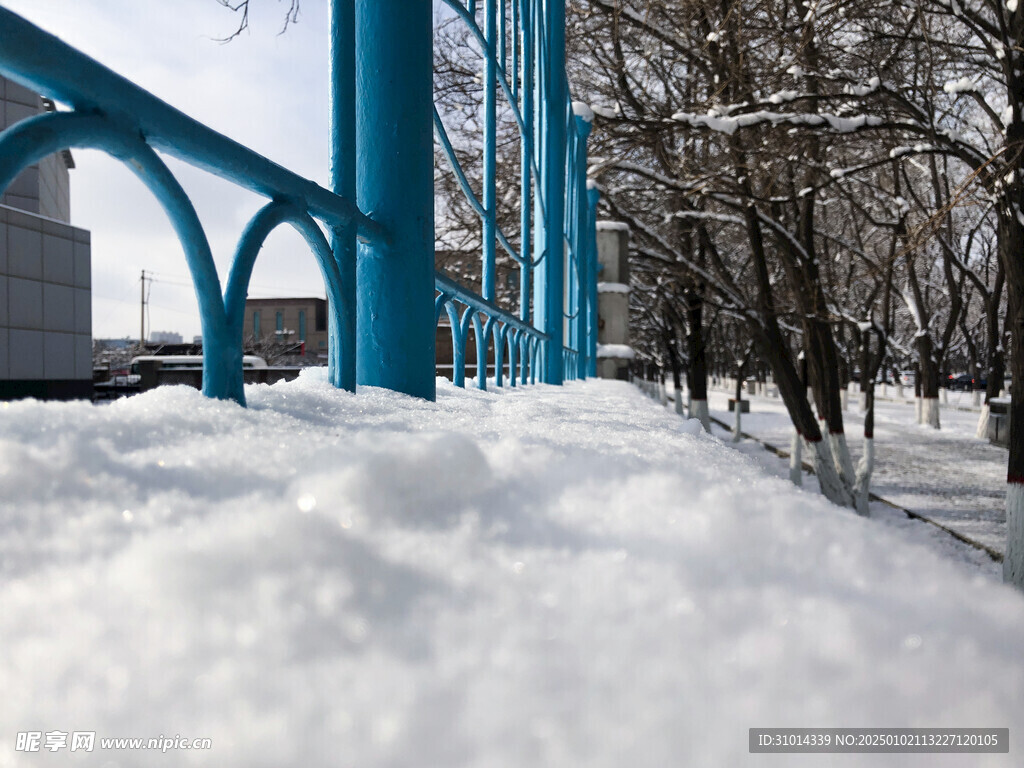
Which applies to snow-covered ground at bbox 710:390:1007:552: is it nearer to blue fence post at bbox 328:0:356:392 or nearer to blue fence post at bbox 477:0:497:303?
blue fence post at bbox 477:0:497:303

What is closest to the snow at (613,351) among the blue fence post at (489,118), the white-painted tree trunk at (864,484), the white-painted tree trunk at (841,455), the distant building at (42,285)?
the white-painted tree trunk at (864,484)

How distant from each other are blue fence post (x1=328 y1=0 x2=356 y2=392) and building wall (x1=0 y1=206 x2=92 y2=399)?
0.35 metres

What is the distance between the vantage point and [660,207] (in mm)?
14703

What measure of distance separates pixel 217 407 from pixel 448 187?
7.73 meters

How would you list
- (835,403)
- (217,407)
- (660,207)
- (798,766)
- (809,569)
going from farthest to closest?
(660,207)
(835,403)
(217,407)
(809,569)
(798,766)

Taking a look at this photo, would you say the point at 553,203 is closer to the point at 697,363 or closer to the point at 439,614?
the point at 439,614

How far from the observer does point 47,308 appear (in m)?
1.55

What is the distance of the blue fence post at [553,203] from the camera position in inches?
174

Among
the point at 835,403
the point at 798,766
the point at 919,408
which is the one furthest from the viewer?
the point at 919,408

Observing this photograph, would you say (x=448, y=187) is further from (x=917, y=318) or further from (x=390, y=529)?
(x=917, y=318)

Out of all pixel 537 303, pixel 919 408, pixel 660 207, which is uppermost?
pixel 660 207

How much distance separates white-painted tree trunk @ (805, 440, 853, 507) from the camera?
8828 millimetres

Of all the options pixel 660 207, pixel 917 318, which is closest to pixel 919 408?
pixel 917 318

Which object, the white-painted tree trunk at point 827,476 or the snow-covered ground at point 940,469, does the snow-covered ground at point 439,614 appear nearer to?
the snow-covered ground at point 940,469
